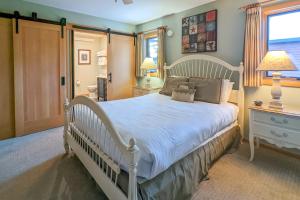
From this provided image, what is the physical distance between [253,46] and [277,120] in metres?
1.22

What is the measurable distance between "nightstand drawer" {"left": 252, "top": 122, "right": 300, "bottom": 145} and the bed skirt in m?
0.47

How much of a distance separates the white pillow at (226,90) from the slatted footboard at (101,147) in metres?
2.01

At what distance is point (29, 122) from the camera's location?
3613 mm

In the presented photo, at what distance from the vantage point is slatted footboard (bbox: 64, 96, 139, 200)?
1.32 meters

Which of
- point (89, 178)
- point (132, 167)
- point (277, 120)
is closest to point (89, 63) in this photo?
point (89, 178)

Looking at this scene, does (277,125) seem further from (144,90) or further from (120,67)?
(120,67)

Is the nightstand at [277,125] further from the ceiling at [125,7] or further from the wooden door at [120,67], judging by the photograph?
the wooden door at [120,67]

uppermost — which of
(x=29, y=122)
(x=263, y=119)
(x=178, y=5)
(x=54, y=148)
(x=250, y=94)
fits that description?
(x=178, y=5)

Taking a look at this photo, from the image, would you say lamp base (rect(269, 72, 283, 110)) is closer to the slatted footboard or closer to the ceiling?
the ceiling

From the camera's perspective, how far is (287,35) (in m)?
2.67

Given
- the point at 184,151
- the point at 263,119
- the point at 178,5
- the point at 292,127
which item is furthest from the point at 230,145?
the point at 178,5

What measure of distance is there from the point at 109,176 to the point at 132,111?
0.94 meters

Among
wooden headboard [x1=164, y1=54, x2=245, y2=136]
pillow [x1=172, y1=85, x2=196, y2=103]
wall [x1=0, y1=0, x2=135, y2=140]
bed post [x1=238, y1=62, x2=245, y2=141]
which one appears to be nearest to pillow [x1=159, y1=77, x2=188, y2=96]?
pillow [x1=172, y1=85, x2=196, y2=103]

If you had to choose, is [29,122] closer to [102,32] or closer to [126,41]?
[102,32]
